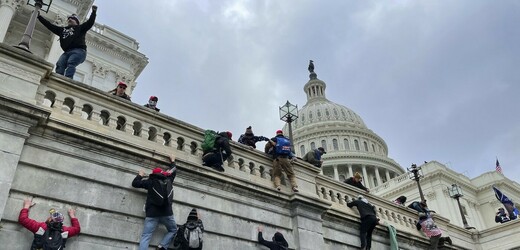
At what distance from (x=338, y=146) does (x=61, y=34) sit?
93945 mm

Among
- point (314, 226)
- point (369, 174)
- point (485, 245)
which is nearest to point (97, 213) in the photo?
point (314, 226)

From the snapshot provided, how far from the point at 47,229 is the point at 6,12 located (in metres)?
20.9

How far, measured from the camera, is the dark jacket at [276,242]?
1058 centimetres

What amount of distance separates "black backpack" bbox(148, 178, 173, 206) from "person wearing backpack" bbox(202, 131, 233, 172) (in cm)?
192

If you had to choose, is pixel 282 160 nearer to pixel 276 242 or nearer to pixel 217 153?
pixel 217 153

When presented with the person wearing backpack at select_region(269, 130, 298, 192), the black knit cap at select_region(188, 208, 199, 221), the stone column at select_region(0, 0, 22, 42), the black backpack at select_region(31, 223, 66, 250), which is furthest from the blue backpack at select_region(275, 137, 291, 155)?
the stone column at select_region(0, 0, 22, 42)

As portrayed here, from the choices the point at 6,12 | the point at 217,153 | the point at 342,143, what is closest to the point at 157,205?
the point at 217,153

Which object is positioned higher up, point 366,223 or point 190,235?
point 366,223

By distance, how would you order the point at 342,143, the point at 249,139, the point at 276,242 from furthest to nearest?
the point at 342,143 < the point at 249,139 < the point at 276,242

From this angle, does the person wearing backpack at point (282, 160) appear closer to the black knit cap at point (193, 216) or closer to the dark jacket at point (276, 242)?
the dark jacket at point (276, 242)

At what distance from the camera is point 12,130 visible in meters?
8.34

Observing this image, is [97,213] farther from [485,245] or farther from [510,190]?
[510,190]

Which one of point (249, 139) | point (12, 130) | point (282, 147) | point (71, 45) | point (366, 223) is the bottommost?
point (366, 223)

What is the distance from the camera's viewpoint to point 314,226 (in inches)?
476
